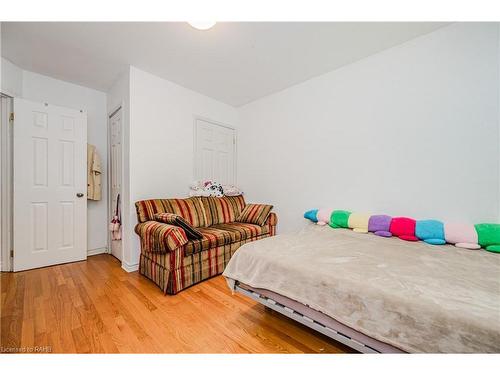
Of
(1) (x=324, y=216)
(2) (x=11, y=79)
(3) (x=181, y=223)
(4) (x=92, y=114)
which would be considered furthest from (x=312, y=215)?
(2) (x=11, y=79)

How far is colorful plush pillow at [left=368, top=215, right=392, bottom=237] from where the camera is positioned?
1979mm

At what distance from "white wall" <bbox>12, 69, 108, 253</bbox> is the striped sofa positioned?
1.24 meters

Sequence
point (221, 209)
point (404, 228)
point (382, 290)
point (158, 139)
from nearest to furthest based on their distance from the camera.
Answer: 1. point (382, 290)
2. point (404, 228)
3. point (158, 139)
4. point (221, 209)

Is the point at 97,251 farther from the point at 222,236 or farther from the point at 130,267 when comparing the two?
the point at 222,236

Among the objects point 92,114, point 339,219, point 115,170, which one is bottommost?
point 339,219

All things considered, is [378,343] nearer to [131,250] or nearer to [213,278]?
[213,278]

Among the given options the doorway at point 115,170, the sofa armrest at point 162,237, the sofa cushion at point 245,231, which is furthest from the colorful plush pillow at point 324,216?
the doorway at point 115,170

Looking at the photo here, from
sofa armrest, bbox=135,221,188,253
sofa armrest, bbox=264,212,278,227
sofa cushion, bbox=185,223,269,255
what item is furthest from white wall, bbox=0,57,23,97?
sofa armrest, bbox=264,212,278,227

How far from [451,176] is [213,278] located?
8.16ft

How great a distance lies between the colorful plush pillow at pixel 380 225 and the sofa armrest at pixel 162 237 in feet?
6.03

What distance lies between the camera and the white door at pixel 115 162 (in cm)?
270

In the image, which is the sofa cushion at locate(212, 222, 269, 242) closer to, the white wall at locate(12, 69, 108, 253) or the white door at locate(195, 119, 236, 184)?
the white door at locate(195, 119, 236, 184)

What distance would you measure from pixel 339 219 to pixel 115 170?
300cm

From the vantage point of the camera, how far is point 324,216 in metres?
2.44
